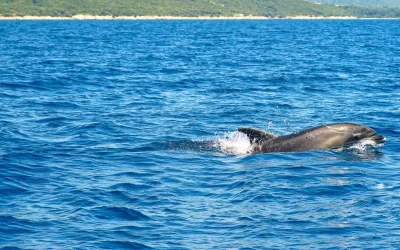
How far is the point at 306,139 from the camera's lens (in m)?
22.2

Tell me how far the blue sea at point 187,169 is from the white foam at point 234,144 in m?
0.07

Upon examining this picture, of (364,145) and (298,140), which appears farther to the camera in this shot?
(364,145)

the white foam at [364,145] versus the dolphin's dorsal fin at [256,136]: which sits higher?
the dolphin's dorsal fin at [256,136]

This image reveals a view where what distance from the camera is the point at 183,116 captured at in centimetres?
2884

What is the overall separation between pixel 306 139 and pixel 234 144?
2348 mm

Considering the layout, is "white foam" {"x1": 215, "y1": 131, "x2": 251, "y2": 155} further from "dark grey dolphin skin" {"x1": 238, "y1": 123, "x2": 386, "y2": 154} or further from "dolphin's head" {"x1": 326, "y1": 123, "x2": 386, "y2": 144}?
"dolphin's head" {"x1": 326, "y1": 123, "x2": 386, "y2": 144}

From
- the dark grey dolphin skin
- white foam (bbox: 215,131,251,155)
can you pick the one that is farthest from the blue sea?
the dark grey dolphin skin

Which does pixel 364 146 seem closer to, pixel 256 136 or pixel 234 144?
pixel 256 136

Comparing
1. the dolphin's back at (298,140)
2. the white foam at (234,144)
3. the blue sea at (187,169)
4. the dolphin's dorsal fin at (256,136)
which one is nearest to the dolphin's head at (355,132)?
the dolphin's back at (298,140)


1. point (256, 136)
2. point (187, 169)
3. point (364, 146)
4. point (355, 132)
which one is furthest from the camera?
point (355, 132)

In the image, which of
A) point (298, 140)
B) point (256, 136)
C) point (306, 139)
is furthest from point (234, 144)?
point (306, 139)

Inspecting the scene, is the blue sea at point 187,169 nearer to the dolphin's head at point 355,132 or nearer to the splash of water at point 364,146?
the splash of water at point 364,146

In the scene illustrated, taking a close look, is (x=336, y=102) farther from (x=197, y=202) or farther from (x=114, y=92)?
(x=197, y=202)

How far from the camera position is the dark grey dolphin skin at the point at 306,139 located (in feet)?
72.1
